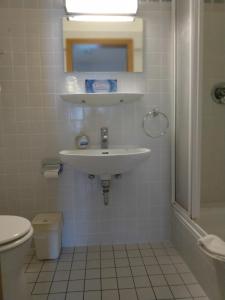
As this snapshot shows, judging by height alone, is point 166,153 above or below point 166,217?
above

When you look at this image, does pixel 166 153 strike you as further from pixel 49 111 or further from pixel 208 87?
pixel 49 111

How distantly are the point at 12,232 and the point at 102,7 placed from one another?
63.3 inches

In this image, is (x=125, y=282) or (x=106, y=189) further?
(x=106, y=189)

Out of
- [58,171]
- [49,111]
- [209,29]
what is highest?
[209,29]

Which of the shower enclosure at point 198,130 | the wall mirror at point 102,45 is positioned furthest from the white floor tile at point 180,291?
the wall mirror at point 102,45

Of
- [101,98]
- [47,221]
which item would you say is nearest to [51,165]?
[47,221]

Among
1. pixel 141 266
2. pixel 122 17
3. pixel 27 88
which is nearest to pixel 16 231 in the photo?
pixel 141 266

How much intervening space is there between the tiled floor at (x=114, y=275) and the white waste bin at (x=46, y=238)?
62 millimetres

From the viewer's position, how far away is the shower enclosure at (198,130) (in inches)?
69.5

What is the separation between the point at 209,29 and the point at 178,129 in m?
0.78

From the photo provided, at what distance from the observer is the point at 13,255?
1339 mm

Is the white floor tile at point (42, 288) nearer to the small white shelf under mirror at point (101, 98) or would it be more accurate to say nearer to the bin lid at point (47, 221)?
the bin lid at point (47, 221)

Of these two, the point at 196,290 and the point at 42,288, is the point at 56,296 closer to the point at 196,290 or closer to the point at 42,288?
Result: the point at 42,288

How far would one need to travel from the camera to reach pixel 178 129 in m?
2.10
